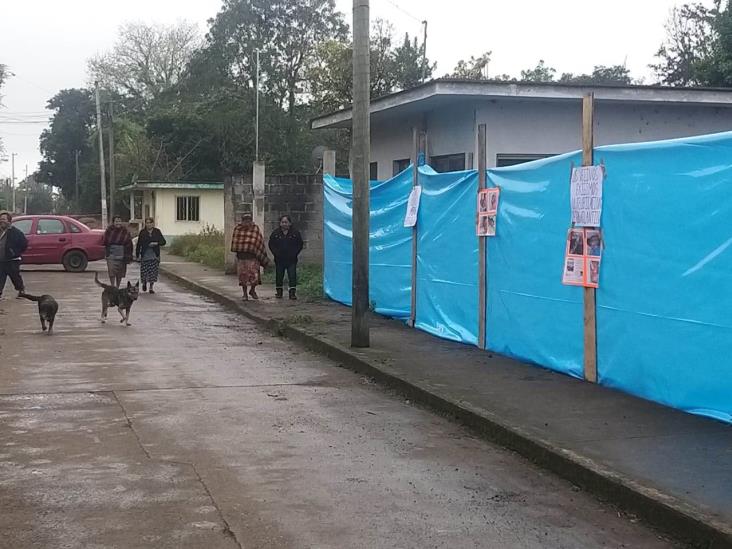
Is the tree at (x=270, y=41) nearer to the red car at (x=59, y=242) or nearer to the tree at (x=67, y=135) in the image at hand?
the tree at (x=67, y=135)

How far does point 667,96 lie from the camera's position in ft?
48.3

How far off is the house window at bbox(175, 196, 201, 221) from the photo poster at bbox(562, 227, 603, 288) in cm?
3553

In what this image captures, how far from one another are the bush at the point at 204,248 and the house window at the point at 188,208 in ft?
17.7

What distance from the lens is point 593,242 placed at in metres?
8.26

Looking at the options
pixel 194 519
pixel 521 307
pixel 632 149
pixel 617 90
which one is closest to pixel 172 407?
pixel 194 519

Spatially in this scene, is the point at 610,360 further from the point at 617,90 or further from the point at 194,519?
the point at 617,90

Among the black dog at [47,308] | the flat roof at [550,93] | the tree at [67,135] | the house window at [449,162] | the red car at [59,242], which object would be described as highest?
the tree at [67,135]

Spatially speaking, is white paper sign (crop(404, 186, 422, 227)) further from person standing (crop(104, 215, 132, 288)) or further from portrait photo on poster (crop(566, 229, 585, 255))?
person standing (crop(104, 215, 132, 288))

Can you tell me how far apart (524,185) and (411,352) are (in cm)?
241

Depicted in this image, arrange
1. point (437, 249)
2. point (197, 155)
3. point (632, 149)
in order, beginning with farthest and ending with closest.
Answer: point (197, 155) → point (437, 249) → point (632, 149)

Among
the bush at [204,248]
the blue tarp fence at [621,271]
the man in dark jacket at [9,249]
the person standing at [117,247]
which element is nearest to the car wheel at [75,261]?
the bush at [204,248]

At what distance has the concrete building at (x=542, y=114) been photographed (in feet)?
47.0

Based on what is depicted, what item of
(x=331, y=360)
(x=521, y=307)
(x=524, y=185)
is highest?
(x=524, y=185)

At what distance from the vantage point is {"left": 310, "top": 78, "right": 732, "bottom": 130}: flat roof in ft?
46.3
